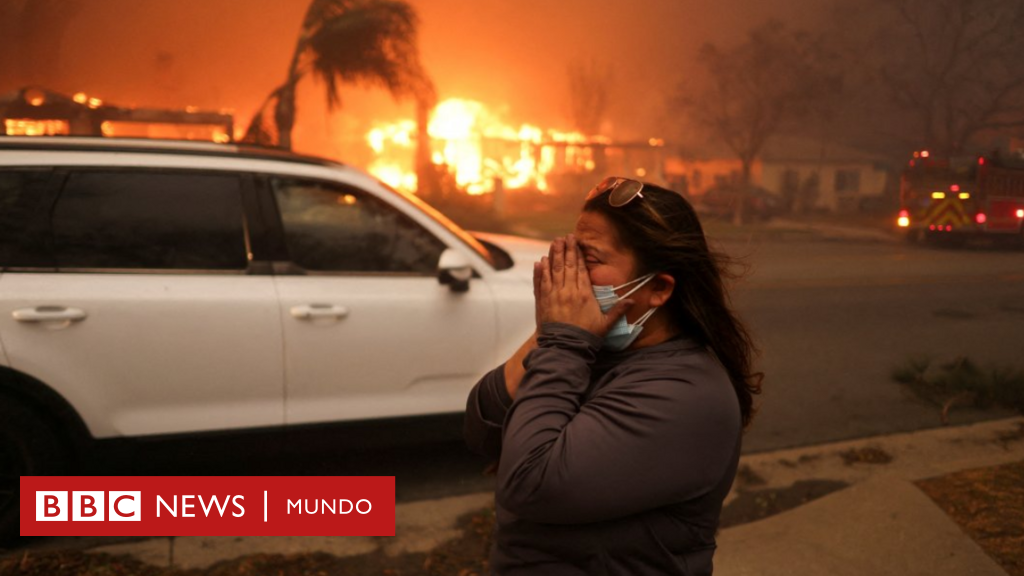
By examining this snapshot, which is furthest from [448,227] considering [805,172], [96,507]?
[805,172]

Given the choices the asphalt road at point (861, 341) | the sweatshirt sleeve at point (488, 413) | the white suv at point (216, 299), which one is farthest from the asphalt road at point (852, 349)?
the sweatshirt sleeve at point (488, 413)

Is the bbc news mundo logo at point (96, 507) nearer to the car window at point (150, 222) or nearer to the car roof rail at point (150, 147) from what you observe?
the car window at point (150, 222)

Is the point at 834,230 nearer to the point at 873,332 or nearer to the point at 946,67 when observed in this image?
the point at 873,332

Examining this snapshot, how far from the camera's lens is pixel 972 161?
4.01 meters

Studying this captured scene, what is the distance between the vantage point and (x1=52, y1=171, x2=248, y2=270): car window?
3713 millimetres

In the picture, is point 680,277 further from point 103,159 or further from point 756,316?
point 756,316

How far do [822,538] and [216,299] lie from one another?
9.34ft

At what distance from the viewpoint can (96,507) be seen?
3904mm

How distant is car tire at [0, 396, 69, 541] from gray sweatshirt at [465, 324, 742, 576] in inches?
110

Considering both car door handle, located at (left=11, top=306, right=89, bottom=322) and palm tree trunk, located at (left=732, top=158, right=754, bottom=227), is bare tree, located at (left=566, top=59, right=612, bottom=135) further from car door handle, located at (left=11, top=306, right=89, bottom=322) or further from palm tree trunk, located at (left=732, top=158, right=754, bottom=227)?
car door handle, located at (left=11, top=306, right=89, bottom=322)

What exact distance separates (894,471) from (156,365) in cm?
381

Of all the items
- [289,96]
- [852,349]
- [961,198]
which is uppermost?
[289,96]

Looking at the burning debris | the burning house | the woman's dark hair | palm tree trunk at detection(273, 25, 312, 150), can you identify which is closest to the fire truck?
the woman's dark hair

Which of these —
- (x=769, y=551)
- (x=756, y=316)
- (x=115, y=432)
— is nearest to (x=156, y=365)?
(x=115, y=432)
